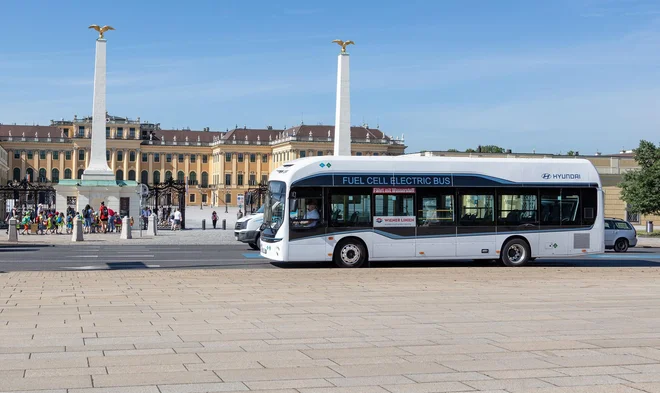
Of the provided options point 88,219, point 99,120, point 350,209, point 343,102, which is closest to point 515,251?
point 350,209

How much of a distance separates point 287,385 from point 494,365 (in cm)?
227

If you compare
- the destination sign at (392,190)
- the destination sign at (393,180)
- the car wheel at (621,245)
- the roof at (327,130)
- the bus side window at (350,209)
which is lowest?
the car wheel at (621,245)

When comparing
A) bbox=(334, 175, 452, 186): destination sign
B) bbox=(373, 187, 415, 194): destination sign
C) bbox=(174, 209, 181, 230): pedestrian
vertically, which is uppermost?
bbox=(334, 175, 452, 186): destination sign

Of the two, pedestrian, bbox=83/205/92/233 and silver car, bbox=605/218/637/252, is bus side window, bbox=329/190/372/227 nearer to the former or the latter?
silver car, bbox=605/218/637/252

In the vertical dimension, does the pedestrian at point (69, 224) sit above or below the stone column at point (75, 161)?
below

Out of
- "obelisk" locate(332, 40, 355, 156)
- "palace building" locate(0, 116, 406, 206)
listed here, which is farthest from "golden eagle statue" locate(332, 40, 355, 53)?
"palace building" locate(0, 116, 406, 206)

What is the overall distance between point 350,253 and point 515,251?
4.56m

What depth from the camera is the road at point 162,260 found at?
74.3 ft

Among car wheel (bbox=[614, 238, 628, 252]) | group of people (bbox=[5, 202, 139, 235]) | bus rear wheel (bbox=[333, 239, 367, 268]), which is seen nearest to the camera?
bus rear wheel (bbox=[333, 239, 367, 268])

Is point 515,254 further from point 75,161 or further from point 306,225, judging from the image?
point 75,161

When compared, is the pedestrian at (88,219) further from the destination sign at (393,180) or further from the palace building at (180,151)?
the palace building at (180,151)

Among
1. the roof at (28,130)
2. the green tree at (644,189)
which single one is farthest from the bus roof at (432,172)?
the roof at (28,130)

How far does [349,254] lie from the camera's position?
70.6ft

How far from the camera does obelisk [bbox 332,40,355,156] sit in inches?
1820
